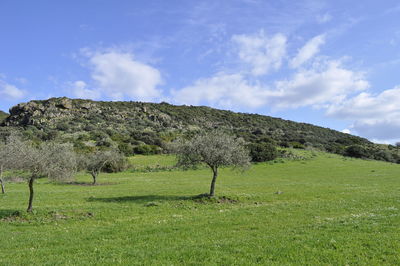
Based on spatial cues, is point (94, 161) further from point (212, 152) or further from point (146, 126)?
point (146, 126)

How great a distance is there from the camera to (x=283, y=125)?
546 ft

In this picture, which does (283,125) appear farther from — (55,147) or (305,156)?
(55,147)

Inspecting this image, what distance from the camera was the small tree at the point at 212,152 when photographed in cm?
2816

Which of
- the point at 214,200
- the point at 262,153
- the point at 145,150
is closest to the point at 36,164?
the point at 214,200

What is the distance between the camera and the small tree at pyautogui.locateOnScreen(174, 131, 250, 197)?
28156 mm

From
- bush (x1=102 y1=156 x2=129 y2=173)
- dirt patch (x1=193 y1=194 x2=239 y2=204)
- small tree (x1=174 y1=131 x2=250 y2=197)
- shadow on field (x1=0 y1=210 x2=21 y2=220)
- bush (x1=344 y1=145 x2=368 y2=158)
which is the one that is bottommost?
shadow on field (x1=0 y1=210 x2=21 y2=220)

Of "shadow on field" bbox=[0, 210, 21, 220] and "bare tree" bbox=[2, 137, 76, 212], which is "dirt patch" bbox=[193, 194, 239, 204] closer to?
"bare tree" bbox=[2, 137, 76, 212]

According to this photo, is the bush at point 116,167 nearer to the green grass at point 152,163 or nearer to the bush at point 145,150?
the green grass at point 152,163

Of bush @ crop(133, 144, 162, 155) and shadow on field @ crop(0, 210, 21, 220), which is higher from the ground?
bush @ crop(133, 144, 162, 155)

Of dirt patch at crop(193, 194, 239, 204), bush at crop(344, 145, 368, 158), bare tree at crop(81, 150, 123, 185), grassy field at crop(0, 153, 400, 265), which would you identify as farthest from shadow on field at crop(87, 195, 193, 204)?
bush at crop(344, 145, 368, 158)

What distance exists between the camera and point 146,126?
5330 inches

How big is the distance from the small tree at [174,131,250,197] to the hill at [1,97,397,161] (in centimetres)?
5691

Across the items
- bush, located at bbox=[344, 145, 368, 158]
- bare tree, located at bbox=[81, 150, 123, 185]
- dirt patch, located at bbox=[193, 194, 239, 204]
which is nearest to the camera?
dirt patch, located at bbox=[193, 194, 239, 204]

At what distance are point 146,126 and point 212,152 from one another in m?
111
